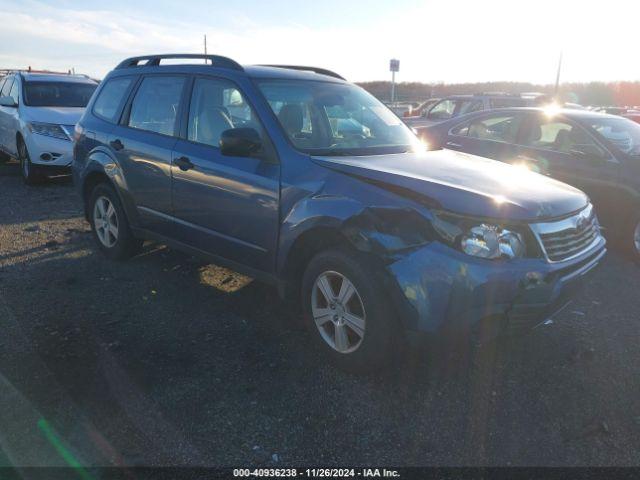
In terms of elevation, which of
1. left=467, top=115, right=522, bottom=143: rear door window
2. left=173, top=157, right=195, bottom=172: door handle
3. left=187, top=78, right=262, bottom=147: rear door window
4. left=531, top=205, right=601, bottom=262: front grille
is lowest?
left=531, top=205, right=601, bottom=262: front grille

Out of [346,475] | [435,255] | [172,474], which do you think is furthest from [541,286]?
[172,474]

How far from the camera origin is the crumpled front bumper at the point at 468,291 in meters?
2.74

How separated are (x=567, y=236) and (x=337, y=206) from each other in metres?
1.39

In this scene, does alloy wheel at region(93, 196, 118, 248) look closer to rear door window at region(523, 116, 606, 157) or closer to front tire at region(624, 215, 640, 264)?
rear door window at region(523, 116, 606, 157)

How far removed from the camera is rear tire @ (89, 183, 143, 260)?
5094 mm

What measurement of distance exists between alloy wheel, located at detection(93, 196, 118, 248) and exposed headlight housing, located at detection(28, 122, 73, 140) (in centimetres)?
418

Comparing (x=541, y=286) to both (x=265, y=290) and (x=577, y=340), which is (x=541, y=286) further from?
(x=265, y=290)

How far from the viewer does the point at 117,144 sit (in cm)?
485

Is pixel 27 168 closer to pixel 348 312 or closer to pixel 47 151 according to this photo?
pixel 47 151

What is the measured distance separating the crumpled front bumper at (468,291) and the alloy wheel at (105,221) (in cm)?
336

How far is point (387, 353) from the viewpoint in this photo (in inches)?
120

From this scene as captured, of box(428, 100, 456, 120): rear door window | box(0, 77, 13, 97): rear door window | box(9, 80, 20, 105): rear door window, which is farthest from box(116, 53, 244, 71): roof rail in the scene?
box(428, 100, 456, 120): rear door window

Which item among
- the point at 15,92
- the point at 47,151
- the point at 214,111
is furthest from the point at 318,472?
the point at 15,92

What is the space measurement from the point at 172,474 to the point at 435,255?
1660 millimetres
